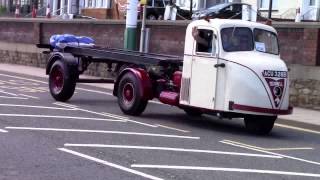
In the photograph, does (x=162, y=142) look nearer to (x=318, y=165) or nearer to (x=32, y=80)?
(x=318, y=165)

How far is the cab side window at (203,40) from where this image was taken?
44.0ft

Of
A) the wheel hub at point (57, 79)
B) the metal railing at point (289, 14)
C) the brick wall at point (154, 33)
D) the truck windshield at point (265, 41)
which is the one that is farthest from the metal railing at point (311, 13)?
the truck windshield at point (265, 41)

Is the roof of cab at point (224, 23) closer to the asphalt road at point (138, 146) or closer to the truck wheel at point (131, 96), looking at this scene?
the truck wheel at point (131, 96)

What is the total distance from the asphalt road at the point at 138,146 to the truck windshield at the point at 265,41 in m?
1.74

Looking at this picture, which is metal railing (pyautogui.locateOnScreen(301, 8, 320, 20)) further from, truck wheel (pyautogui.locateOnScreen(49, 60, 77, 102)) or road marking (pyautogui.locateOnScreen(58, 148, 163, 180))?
road marking (pyautogui.locateOnScreen(58, 148, 163, 180))

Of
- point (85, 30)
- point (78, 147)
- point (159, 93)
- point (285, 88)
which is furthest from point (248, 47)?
point (85, 30)

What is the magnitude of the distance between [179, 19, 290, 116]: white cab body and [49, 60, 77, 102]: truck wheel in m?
3.95

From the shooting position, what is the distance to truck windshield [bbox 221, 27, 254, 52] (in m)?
13.3

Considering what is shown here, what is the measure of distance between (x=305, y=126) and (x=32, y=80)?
11.6 metres

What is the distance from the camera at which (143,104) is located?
47.4 ft

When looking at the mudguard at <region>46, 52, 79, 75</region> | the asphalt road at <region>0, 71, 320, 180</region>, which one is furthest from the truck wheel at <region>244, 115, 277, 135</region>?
the mudguard at <region>46, 52, 79, 75</region>

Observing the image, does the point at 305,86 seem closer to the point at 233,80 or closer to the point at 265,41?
the point at 265,41

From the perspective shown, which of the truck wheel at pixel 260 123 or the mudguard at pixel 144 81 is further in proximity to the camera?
the mudguard at pixel 144 81

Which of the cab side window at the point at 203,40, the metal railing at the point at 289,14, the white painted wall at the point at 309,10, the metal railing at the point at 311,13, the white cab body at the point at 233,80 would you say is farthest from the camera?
the metal railing at the point at 289,14
